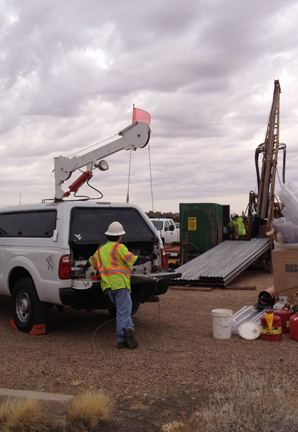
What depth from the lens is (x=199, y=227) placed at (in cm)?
1762

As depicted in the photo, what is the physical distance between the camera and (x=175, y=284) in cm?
1359

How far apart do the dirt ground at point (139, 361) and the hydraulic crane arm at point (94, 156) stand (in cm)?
228

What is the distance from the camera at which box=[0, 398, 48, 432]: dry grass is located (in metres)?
4.08

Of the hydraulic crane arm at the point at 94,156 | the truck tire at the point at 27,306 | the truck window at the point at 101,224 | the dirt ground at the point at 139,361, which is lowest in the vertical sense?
the dirt ground at the point at 139,361

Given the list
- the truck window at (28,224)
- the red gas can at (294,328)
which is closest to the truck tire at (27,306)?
the truck window at (28,224)

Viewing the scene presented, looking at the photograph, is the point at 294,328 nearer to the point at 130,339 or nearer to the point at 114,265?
the point at 130,339

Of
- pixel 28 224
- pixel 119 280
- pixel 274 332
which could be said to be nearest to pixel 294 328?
pixel 274 332

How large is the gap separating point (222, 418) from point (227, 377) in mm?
1492

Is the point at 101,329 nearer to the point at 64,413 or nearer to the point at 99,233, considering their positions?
the point at 99,233

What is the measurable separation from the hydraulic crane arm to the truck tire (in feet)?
4.81

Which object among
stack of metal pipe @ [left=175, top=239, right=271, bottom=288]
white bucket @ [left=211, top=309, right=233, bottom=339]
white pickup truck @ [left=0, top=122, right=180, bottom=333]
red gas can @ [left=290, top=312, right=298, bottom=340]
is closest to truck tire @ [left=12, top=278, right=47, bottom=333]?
white pickup truck @ [left=0, top=122, right=180, bottom=333]

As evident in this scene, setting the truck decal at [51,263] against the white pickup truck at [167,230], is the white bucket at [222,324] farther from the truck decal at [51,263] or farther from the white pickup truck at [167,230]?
the white pickup truck at [167,230]

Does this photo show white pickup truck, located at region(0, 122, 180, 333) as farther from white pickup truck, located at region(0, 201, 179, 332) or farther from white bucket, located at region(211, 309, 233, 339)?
white bucket, located at region(211, 309, 233, 339)

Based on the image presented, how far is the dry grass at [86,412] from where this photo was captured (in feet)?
13.8
